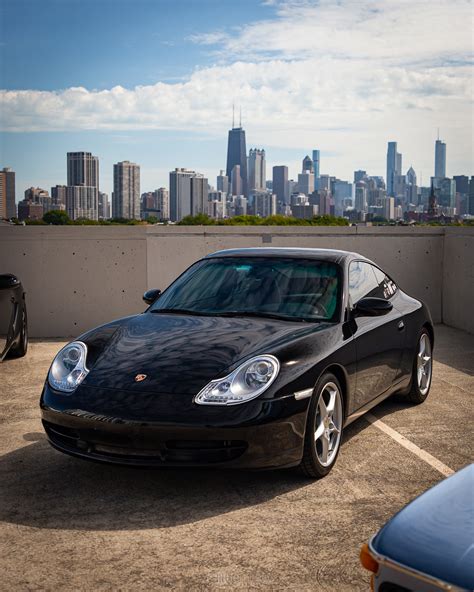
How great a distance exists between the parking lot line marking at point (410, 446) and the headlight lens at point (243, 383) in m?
1.31

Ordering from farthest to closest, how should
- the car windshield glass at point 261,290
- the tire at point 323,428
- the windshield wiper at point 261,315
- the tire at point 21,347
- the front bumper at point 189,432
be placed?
the tire at point 21,347, the car windshield glass at point 261,290, the windshield wiper at point 261,315, the tire at point 323,428, the front bumper at point 189,432

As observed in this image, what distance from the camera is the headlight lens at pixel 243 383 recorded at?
15.1 feet

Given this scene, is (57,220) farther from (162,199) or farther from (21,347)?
(162,199)

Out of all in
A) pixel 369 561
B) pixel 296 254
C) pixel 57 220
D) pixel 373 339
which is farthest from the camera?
pixel 57 220

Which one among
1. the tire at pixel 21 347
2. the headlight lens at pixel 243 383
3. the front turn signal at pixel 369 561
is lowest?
the tire at pixel 21 347

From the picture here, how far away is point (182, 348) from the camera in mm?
5055

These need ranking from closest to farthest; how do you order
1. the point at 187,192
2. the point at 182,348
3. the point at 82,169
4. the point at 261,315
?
the point at 182,348
the point at 261,315
the point at 82,169
the point at 187,192

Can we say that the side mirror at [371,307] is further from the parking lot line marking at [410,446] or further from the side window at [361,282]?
the parking lot line marking at [410,446]

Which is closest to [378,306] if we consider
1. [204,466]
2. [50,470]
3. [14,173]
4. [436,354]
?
[204,466]

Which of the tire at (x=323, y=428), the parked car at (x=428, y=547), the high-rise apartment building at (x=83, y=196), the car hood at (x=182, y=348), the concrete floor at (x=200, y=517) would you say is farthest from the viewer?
the high-rise apartment building at (x=83, y=196)

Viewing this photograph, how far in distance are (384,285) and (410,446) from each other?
1.48 m

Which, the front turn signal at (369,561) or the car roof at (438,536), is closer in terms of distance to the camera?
the car roof at (438,536)

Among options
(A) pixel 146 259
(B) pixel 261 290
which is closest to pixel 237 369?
(B) pixel 261 290

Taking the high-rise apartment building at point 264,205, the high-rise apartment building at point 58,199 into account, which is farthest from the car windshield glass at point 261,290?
the high-rise apartment building at point 264,205
